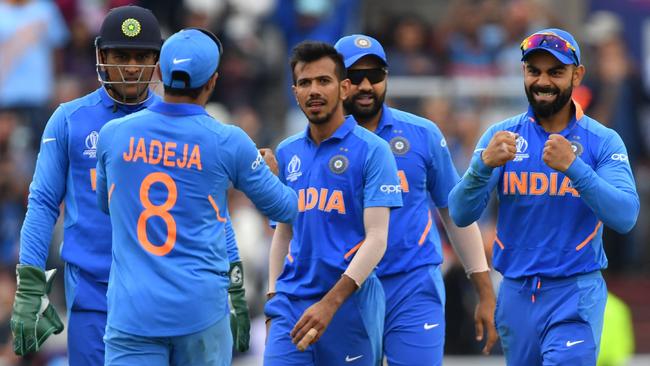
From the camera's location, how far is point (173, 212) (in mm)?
7488

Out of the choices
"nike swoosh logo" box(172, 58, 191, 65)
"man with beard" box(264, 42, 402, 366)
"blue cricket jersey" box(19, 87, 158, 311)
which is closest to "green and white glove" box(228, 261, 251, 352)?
"man with beard" box(264, 42, 402, 366)

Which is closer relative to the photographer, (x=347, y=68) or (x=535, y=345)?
(x=535, y=345)

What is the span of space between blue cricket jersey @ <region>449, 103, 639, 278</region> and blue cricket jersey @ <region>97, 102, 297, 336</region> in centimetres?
151

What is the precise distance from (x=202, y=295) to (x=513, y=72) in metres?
9.90

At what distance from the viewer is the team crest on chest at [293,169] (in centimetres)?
883

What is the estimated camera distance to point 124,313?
7.54m

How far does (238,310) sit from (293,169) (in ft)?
3.04

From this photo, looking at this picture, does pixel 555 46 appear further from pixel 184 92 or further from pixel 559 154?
pixel 184 92

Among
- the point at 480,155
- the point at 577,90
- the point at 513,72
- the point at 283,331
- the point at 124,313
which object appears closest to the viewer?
the point at 124,313

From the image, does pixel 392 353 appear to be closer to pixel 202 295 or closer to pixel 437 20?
pixel 202 295

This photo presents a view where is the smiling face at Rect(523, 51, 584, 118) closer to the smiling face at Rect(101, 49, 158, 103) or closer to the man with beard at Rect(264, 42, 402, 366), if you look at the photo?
the man with beard at Rect(264, 42, 402, 366)

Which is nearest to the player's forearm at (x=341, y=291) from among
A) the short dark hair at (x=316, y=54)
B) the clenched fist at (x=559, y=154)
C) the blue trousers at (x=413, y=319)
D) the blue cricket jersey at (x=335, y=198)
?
the blue cricket jersey at (x=335, y=198)

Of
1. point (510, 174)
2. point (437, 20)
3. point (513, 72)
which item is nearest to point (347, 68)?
point (510, 174)

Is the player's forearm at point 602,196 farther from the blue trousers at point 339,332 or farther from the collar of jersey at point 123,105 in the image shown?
the collar of jersey at point 123,105
